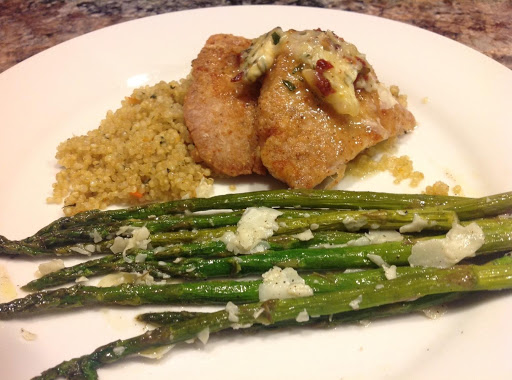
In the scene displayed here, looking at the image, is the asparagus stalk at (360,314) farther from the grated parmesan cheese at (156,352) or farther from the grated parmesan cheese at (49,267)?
the grated parmesan cheese at (49,267)

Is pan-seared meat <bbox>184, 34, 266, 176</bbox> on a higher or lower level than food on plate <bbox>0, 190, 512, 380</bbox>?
higher

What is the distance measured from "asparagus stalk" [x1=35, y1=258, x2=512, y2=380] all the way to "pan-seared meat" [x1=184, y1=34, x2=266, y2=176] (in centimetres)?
131

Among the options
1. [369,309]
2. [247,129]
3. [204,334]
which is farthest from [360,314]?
[247,129]

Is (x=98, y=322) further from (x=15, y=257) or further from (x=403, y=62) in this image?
(x=403, y=62)

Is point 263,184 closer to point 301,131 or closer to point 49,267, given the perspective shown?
point 301,131

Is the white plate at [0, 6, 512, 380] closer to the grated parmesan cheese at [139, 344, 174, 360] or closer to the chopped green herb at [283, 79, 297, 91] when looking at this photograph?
the grated parmesan cheese at [139, 344, 174, 360]

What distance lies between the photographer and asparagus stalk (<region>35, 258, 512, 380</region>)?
2.29 m

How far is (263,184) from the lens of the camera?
344cm

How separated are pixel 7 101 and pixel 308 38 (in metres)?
2.60

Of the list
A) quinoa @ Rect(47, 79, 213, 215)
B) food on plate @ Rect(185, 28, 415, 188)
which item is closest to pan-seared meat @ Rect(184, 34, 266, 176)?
food on plate @ Rect(185, 28, 415, 188)

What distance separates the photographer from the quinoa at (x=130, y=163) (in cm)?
321

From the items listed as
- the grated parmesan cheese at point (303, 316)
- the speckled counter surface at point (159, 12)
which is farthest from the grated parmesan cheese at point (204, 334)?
the speckled counter surface at point (159, 12)

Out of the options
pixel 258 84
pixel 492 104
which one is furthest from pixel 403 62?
pixel 258 84

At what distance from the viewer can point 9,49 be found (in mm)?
5043
